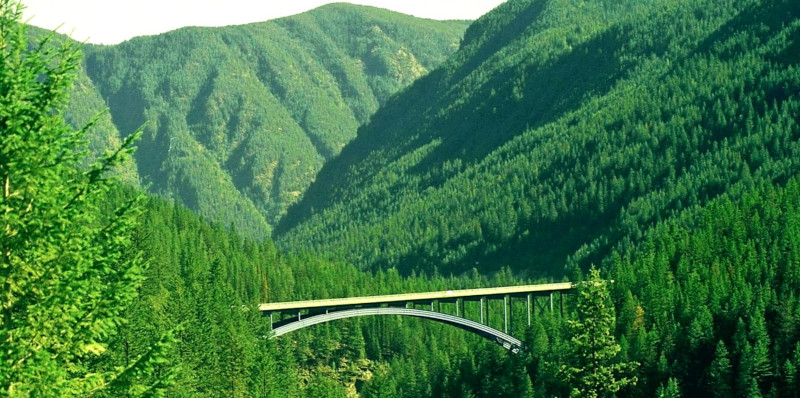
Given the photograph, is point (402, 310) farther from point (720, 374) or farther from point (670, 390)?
point (670, 390)

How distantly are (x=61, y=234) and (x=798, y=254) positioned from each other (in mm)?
151788

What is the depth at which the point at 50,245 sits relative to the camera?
24594mm

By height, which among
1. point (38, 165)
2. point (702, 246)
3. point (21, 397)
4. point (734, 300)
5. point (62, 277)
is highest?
point (702, 246)

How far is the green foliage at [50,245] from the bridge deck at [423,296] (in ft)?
483

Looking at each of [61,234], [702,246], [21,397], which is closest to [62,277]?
[61,234]

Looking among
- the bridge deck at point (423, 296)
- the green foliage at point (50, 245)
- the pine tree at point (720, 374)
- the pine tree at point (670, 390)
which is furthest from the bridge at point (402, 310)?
the green foliage at point (50, 245)

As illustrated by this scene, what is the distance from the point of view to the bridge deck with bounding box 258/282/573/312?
6831 inches

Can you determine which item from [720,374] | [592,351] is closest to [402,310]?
[720,374]

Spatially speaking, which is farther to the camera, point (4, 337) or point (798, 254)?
point (798, 254)

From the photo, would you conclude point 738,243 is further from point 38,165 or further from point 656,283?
point 38,165

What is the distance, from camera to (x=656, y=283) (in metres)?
172

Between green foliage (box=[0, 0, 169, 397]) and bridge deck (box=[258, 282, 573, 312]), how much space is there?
483ft

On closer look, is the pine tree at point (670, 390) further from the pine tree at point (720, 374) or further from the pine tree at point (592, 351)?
the pine tree at point (592, 351)

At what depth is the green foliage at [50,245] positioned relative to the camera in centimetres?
2427
